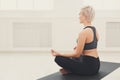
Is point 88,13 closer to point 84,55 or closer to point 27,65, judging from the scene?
point 84,55

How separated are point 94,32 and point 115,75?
76 cm

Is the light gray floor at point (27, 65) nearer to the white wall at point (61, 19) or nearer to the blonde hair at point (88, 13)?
the white wall at point (61, 19)

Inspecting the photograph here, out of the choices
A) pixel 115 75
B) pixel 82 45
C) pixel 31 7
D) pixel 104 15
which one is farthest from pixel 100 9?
pixel 82 45

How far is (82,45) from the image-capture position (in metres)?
2.85

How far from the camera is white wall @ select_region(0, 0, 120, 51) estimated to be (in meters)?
5.56

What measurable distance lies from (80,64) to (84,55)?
106mm

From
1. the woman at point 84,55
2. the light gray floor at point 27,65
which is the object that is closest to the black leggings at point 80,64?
the woman at point 84,55

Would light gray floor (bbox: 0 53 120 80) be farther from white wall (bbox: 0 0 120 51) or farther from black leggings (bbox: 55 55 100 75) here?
black leggings (bbox: 55 55 100 75)

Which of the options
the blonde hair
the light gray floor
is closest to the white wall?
the light gray floor

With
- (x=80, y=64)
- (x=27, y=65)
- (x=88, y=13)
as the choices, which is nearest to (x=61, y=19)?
(x=27, y=65)

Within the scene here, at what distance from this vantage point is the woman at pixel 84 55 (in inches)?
113

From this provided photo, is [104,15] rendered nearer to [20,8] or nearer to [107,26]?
[107,26]

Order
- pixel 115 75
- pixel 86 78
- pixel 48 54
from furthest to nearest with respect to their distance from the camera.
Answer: pixel 48 54, pixel 115 75, pixel 86 78

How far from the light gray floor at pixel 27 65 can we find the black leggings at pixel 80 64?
25.0 inches
